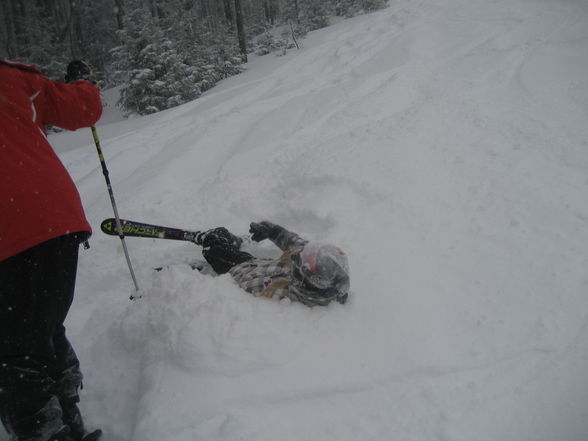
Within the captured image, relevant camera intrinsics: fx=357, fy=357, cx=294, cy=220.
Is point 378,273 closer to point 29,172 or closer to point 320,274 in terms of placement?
point 320,274

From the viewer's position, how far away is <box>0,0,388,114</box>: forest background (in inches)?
488

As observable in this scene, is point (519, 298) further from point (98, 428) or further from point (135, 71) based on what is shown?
point (135, 71)

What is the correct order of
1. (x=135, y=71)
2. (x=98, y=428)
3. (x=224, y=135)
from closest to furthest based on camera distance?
(x=98, y=428)
(x=224, y=135)
(x=135, y=71)

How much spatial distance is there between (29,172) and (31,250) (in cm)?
39

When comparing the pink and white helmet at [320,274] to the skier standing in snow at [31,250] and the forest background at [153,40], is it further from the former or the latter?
the forest background at [153,40]

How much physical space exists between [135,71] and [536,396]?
1389 cm

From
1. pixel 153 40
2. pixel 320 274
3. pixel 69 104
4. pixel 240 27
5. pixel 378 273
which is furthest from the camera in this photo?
pixel 240 27

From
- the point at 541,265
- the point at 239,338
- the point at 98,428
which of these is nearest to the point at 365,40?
the point at 541,265

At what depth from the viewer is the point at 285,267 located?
307cm

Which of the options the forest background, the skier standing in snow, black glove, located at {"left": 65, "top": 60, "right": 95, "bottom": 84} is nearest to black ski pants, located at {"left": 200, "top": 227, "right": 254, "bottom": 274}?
the skier standing in snow

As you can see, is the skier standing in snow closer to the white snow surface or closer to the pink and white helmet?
the white snow surface

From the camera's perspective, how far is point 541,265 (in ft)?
9.34

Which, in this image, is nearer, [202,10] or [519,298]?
[519,298]

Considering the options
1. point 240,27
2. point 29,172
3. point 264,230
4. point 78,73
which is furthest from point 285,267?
point 240,27
